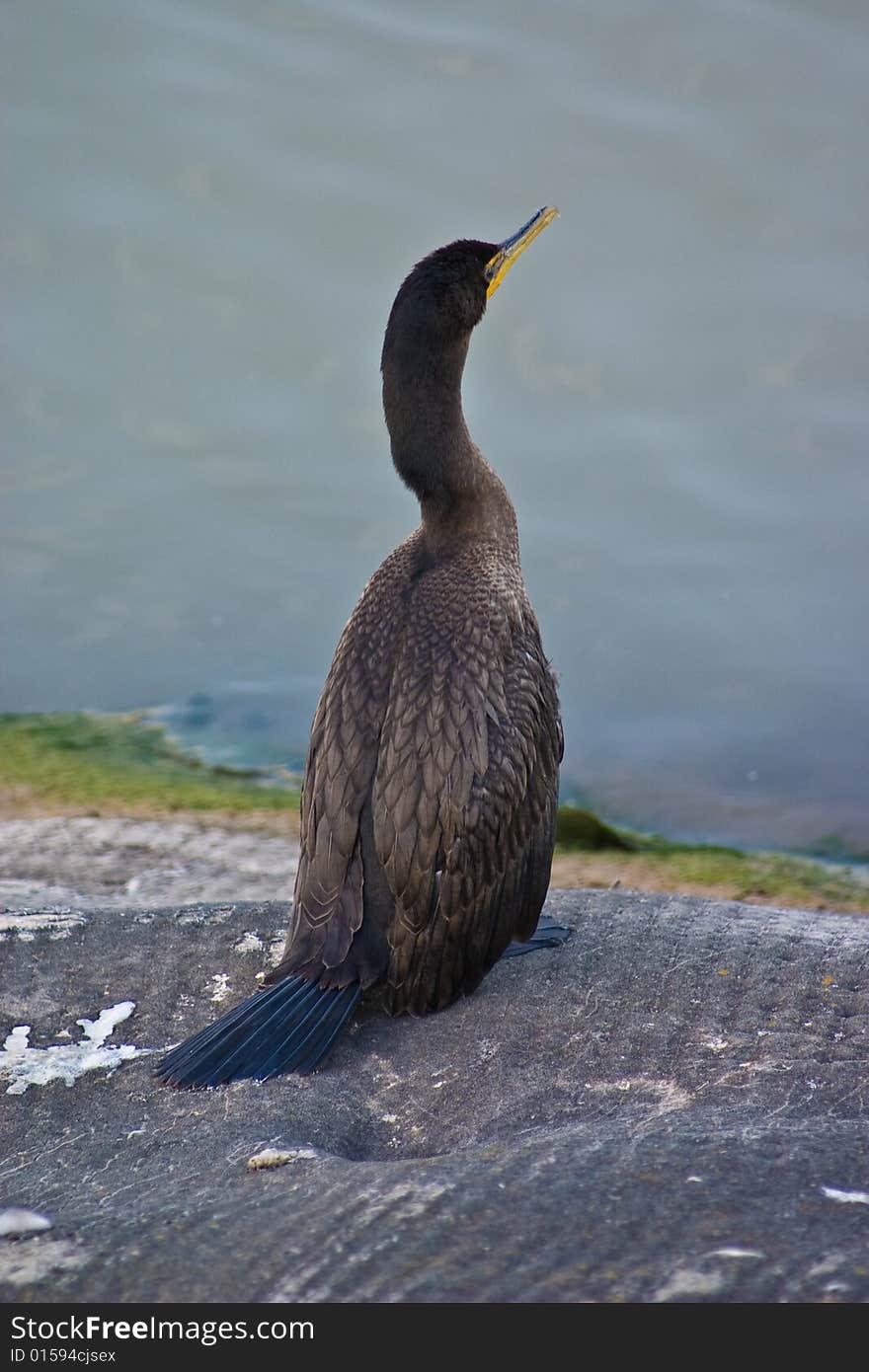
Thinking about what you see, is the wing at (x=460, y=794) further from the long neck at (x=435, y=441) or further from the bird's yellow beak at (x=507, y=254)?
the bird's yellow beak at (x=507, y=254)

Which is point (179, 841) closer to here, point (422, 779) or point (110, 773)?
point (110, 773)

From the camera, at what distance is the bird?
4.07m

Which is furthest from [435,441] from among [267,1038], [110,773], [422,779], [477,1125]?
[110,773]

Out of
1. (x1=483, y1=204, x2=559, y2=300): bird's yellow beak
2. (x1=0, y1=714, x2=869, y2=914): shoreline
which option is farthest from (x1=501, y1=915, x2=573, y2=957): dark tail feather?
(x1=483, y1=204, x2=559, y2=300): bird's yellow beak

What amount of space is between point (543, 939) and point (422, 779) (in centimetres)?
66

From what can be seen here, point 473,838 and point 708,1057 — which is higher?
point 473,838

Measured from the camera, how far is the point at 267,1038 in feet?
12.6

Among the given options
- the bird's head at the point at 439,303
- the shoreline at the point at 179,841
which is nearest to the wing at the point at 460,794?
the bird's head at the point at 439,303

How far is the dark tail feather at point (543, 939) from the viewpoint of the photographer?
438 centimetres
